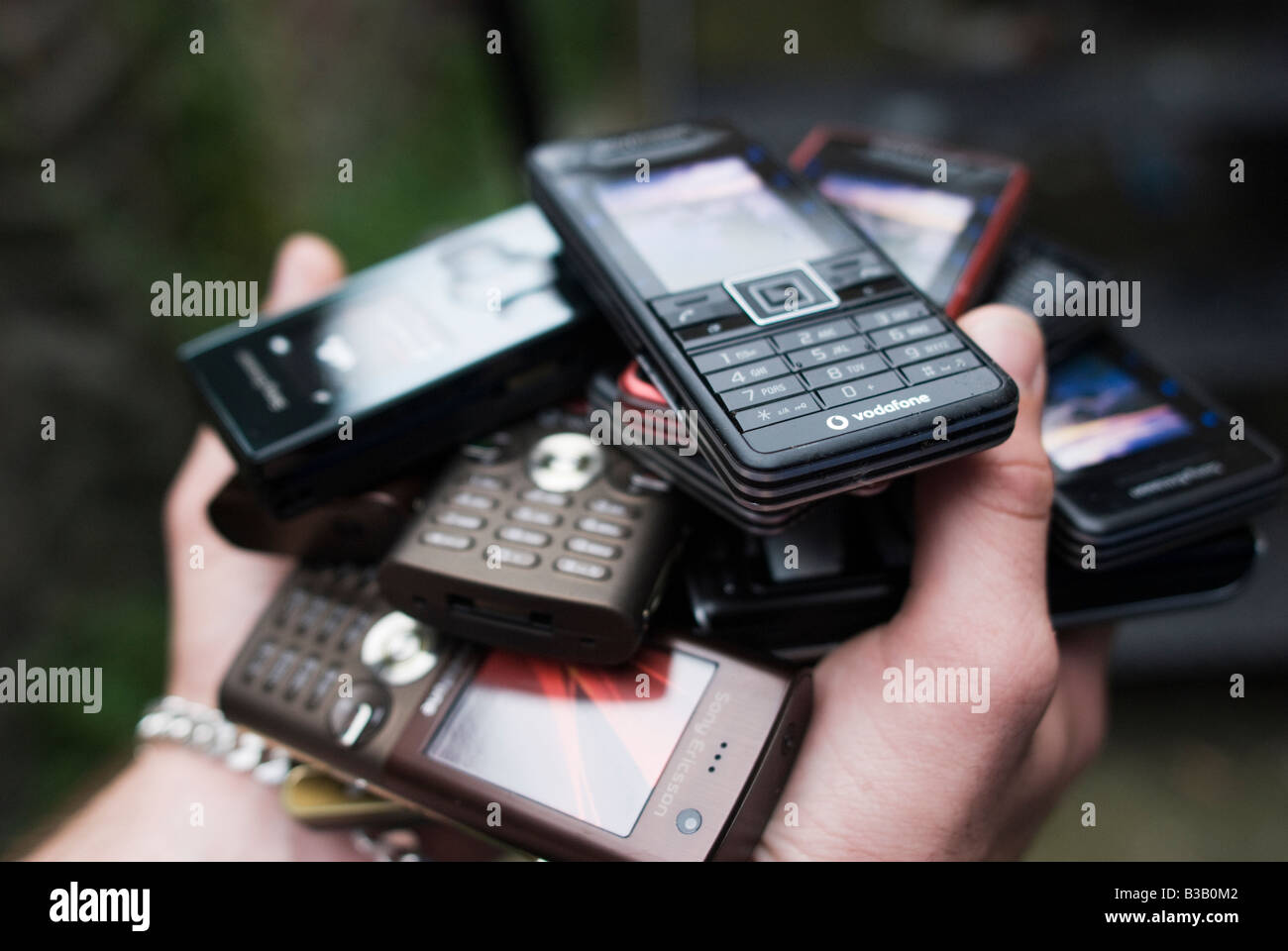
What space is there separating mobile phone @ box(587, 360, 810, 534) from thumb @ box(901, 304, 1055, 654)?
0.39 ft

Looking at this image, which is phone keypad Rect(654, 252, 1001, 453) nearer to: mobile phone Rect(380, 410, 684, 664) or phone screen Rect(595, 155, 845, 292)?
phone screen Rect(595, 155, 845, 292)

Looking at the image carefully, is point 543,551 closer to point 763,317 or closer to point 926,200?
point 763,317

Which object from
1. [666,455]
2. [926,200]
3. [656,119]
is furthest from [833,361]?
[656,119]

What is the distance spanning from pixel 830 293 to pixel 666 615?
31 cm

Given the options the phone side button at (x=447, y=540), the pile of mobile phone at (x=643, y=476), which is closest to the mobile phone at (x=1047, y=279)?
the pile of mobile phone at (x=643, y=476)

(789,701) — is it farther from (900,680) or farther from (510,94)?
(510,94)

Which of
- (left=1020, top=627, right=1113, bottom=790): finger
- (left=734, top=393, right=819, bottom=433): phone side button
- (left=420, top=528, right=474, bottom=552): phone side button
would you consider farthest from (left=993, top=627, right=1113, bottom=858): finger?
(left=420, top=528, right=474, bottom=552): phone side button

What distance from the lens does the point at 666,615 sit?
856mm

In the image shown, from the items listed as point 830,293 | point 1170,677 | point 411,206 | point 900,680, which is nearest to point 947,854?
point 900,680

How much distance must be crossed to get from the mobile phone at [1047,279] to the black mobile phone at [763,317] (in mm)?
249

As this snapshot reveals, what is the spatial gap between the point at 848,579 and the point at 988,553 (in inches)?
4.9

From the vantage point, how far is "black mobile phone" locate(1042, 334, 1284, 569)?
818mm

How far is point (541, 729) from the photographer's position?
31.1 inches

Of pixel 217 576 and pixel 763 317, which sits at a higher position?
pixel 763 317
